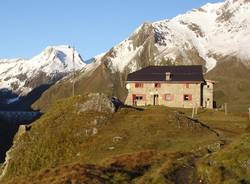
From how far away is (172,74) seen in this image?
12312 centimetres

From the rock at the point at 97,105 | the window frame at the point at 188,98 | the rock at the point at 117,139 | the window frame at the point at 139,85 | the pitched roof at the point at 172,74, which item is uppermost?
the pitched roof at the point at 172,74

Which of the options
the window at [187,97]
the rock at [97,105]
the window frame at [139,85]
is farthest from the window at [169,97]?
the rock at [97,105]

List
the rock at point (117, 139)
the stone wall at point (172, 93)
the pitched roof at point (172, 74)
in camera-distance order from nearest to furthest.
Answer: the rock at point (117, 139)
the stone wall at point (172, 93)
the pitched roof at point (172, 74)

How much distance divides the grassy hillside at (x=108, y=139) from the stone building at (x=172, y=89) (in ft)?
146

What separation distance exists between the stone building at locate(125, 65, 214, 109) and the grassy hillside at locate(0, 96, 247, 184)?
44.5m

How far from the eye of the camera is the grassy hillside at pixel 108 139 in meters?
43.8

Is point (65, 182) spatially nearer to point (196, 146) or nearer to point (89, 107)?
point (196, 146)

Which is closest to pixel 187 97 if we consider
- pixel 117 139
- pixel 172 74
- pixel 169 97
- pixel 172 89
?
pixel 172 89

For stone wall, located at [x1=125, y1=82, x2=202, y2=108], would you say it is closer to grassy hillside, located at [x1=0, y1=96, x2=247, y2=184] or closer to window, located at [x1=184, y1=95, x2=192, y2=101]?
window, located at [x1=184, y1=95, x2=192, y2=101]

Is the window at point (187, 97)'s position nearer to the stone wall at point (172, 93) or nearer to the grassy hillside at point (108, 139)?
the stone wall at point (172, 93)

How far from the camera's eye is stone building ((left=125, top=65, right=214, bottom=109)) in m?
119

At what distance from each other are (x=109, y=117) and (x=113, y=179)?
101 feet

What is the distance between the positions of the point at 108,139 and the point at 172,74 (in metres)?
67.4

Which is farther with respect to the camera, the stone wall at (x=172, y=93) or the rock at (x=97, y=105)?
the stone wall at (x=172, y=93)
